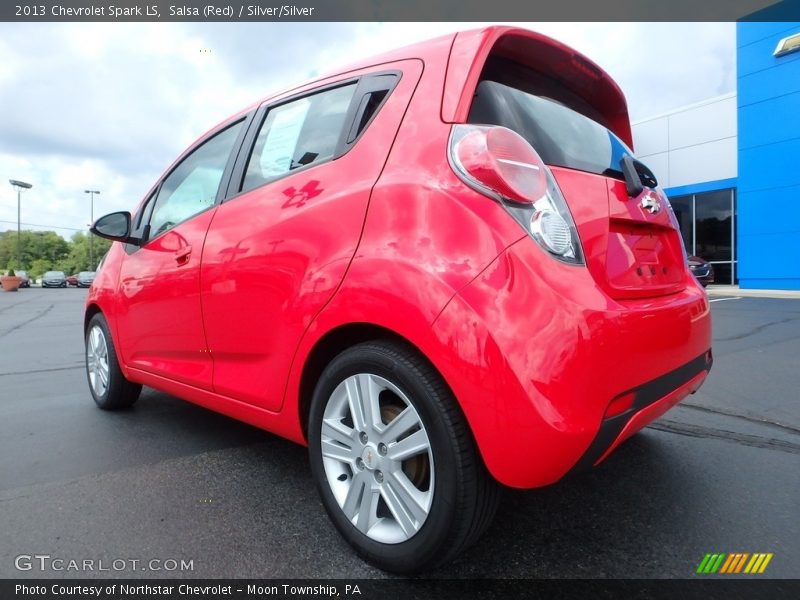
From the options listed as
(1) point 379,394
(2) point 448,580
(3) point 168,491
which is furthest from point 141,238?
(2) point 448,580

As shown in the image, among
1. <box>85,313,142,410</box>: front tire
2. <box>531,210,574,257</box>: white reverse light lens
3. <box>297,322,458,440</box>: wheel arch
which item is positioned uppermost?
<box>531,210,574,257</box>: white reverse light lens

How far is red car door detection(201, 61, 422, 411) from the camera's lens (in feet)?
6.14

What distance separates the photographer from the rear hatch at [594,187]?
1660mm

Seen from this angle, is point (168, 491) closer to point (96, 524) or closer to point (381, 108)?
point (96, 524)

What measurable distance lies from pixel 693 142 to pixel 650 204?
2070cm

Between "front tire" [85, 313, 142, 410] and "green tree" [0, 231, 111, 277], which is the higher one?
"green tree" [0, 231, 111, 277]

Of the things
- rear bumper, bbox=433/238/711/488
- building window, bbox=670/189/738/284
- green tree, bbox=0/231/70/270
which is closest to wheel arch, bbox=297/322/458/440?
rear bumper, bbox=433/238/711/488

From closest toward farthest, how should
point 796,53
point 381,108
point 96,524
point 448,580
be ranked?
point 448,580 → point 381,108 → point 96,524 → point 796,53

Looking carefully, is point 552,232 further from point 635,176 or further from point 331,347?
point 331,347

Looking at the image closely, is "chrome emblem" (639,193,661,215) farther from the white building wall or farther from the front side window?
the white building wall

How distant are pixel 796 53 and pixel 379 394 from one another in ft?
67.5

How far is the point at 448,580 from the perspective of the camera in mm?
1672

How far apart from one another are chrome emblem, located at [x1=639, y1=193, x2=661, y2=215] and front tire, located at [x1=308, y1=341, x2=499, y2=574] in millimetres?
1033

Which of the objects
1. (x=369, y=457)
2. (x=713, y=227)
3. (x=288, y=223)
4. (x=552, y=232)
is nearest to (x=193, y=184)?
(x=288, y=223)
